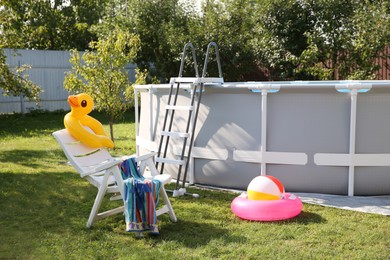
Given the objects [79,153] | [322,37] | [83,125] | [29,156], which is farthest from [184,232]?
[322,37]

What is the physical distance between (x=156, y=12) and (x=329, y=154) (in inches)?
527

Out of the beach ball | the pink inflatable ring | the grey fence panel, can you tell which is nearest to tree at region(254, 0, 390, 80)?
the grey fence panel

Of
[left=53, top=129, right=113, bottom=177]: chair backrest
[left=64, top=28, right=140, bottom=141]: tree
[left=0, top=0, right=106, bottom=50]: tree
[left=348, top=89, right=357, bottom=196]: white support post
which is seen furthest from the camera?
[left=0, top=0, right=106, bottom=50]: tree

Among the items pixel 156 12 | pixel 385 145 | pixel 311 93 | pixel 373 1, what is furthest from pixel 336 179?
pixel 156 12

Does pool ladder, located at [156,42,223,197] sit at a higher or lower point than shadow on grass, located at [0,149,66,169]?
higher

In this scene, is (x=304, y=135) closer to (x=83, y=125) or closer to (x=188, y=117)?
(x=188, y=117)

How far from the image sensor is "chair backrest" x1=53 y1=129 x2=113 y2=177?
5398mm

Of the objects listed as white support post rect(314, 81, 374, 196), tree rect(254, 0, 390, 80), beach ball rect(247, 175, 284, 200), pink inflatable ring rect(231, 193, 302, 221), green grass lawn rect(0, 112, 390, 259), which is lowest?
green grass lawn rect(0, 112, 390, 259)

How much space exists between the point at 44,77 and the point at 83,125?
480 inches

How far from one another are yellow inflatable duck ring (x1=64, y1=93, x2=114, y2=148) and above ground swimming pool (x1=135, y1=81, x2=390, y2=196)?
1.58 metres

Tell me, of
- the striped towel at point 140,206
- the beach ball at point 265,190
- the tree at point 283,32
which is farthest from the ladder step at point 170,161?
the tree at point 283,32

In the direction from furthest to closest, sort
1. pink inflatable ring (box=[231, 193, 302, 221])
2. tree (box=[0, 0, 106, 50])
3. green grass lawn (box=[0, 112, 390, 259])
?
tree (box=[0, 0, 106, 50])
pink inflatable ring (box=[231, 193, 302, 221])
green grass lawn (box=[0, 112, 390, 259])

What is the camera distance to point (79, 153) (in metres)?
5.62

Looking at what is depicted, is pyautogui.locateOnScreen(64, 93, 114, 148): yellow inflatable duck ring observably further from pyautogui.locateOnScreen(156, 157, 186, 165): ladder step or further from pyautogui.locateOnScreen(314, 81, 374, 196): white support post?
pyautogui.locateOnScreen(314, 81, 374, 196): white support post
